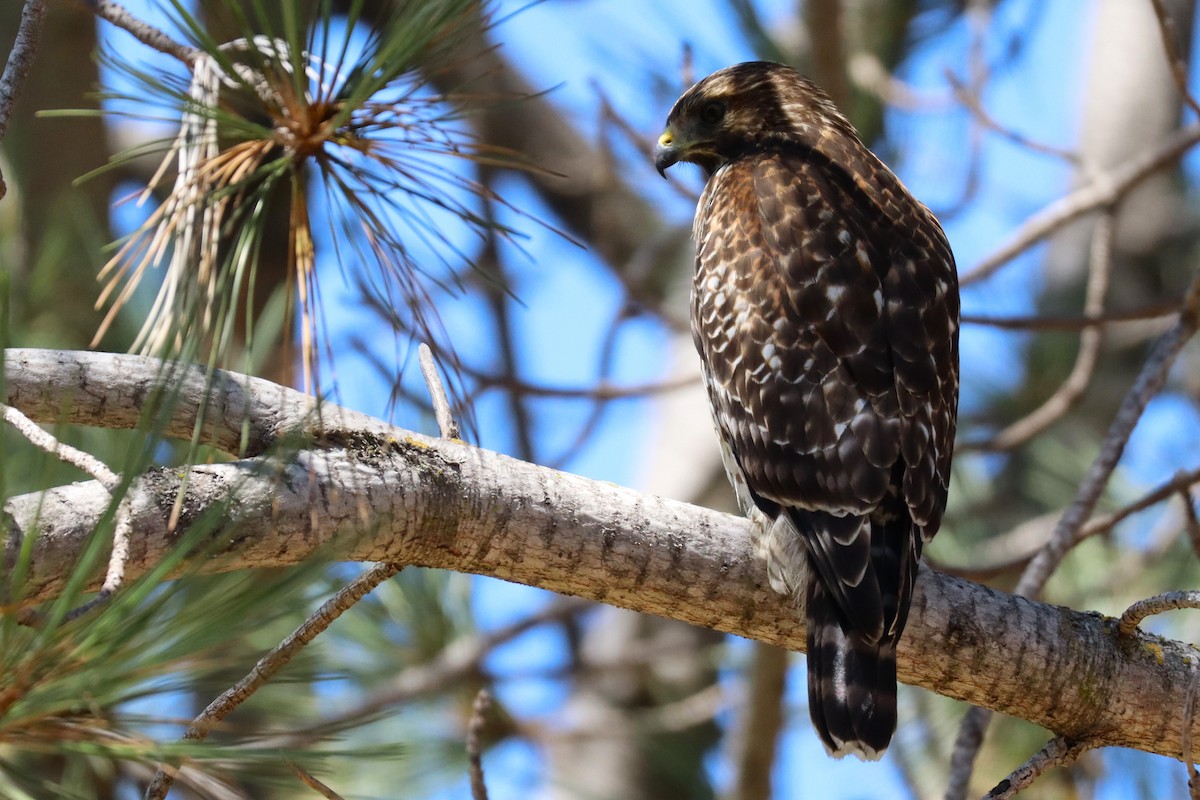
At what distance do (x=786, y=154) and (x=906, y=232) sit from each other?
444 mm

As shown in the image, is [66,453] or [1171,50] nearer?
[66,453]

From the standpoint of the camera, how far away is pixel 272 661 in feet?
6.69

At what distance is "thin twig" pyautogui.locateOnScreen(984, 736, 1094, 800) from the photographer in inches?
87.8

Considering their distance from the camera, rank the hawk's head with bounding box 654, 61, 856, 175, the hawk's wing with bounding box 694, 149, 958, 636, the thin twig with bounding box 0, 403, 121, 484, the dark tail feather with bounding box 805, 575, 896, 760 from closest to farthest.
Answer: the thin twig with bounding box 0, 403, 121, 484, the dark tail feather with bounding box 805, 575, 896, 760, the hawk's wing with bounding box 694, 149, 958, 636, the hawk's head with bounding box 654, 61, 856, 175

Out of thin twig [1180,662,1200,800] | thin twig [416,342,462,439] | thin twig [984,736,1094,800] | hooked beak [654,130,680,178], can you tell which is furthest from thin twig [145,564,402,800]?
hooked beak [654,130,680,178]

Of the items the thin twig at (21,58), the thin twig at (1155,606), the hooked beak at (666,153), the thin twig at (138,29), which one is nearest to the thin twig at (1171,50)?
the hooked beak at (666,153)

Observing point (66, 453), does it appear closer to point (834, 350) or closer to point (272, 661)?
point (272, 661)

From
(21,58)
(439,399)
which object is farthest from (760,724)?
(21,58)

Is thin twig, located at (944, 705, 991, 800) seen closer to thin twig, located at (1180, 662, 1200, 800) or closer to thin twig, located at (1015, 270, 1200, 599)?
thin twig, located at (1015, 270, 1200, 599)

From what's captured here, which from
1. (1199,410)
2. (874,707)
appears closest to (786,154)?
(874,707)

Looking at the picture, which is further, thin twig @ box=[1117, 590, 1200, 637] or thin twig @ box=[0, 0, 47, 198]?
thin twig @ box=[1117, 590, 1200, 637]

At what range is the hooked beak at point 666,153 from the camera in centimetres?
393

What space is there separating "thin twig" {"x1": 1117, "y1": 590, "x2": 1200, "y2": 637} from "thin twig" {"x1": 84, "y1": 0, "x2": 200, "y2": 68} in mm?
1997

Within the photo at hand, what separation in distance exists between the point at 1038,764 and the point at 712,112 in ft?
7.39
